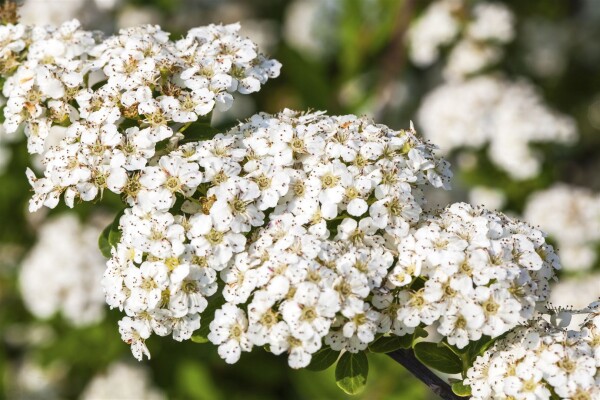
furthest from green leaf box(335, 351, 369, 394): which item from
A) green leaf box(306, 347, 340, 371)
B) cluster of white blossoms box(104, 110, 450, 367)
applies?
cluster of white blossoms box(104, 110, 450, 367)

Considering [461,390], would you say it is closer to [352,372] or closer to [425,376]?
[425,376]

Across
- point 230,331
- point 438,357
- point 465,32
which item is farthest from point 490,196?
Result: point 230,331

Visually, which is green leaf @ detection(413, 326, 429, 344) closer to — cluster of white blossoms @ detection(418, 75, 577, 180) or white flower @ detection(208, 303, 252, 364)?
white flower @ detection(208, 303, 252, 364)

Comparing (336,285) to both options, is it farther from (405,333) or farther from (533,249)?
(533,249)

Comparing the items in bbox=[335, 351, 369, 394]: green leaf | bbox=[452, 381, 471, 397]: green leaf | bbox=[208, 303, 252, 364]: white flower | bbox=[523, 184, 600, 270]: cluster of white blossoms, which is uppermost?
bbox=[523, 184, 600, 270]: cluster of white blossoms

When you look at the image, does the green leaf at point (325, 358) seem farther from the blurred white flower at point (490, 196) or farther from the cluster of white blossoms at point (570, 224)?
the blurred white flower at point (490, 196)

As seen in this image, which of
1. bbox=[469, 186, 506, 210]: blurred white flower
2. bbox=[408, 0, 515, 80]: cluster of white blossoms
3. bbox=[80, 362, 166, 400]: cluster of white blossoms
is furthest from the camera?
bbox=[408, 0, 515, 80]: cluster of white blossoms

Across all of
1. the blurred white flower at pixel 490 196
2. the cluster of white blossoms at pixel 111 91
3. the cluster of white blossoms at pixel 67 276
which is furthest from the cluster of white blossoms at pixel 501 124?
the cluster of white blossoms at pixel 111 91
